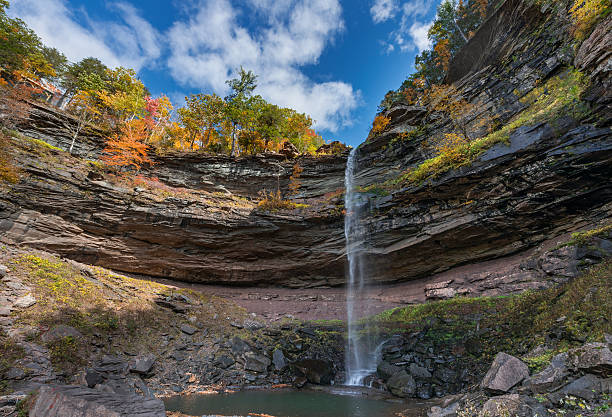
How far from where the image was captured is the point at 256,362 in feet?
35.6

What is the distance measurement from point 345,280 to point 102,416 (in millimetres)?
15635

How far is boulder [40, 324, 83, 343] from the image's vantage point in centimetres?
796

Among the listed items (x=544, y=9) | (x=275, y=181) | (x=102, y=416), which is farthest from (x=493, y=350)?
(x=544, y=9)

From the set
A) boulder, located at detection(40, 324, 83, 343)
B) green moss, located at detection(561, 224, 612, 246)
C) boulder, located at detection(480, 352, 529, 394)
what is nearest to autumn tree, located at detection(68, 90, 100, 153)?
boulder, located at detection(40, 324, 83, 343)

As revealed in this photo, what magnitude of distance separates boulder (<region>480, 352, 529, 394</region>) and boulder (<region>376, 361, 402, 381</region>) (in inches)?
207

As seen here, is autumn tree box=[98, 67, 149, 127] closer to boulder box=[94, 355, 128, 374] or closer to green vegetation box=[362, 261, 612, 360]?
boulder box=[94, 355, 128, 374]

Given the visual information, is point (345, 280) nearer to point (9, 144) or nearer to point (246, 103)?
point (246, 103)

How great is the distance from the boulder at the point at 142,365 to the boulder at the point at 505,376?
10.4m

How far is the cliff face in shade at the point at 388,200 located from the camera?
38.7ft

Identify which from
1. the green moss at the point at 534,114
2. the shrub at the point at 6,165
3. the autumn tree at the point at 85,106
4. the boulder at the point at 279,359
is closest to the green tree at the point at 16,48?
the autumn tree at the point at 85,106

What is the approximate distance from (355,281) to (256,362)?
9.19 metres

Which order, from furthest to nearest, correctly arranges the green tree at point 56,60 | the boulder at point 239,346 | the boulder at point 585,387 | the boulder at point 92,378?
the green tree at point 56,60 → the boulder at point 239,346 → the boulder at point 92,378 → the boulder at point 585,387

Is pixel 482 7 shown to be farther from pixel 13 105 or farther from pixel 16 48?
pixel 16 48

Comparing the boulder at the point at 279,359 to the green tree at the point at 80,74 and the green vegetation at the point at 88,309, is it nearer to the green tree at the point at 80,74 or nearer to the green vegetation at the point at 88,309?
the green vegetation at the point at 88,309
